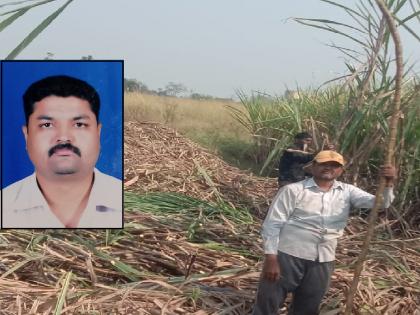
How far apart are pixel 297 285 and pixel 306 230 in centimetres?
27

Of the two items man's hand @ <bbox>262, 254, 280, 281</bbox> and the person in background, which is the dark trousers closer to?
man's hand @ <bbox>262, 254, 280, 281</bbox>

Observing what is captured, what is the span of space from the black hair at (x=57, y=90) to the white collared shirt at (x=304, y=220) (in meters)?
1.21

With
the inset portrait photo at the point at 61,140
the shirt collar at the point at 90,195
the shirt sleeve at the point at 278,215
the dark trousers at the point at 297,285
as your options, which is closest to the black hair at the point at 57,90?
the inset portrait photo at the point at 61,140

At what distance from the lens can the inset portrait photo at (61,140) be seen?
3.21 m

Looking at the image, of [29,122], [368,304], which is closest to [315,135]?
[368,304]

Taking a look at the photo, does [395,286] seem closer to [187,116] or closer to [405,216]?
[405,216]

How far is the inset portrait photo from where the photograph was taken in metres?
3.21

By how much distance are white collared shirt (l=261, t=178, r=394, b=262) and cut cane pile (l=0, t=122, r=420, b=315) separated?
53 cm

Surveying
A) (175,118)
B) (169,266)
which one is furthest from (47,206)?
(175,118)

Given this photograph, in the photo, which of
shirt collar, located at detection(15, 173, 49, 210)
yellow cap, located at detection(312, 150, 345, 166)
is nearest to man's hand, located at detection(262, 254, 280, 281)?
yellow cap, located at detection(312, 150, 345, 166)

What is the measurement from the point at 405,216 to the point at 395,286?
1.47 m

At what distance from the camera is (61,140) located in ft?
10.4

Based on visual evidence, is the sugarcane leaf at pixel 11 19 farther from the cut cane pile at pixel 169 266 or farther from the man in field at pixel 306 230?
the cut cane pile at pixel 169 266

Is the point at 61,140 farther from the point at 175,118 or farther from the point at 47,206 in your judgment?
the point at 175,118
